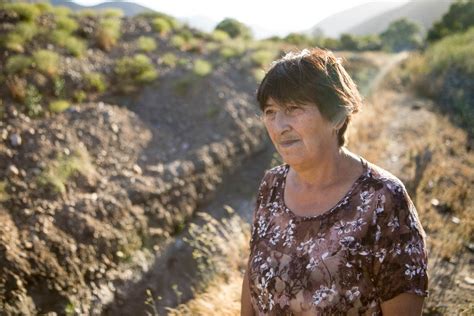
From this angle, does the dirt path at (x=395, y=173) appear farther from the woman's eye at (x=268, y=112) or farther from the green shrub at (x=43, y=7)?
the green shrub at (x=43, y=7)

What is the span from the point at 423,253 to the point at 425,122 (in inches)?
309

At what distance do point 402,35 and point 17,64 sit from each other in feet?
181

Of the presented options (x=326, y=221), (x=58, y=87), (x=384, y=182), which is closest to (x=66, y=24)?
(x=58, y=87)

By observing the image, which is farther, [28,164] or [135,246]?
[28,164]

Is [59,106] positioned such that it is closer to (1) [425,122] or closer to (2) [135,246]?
(2) [135,246]

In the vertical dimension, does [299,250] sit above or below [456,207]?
above

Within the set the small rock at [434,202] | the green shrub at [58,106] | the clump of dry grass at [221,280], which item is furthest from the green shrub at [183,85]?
the small rock at [434,202]

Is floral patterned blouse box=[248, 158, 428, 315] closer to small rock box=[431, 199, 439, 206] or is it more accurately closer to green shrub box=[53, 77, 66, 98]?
small rock box=[431, 199, 439, 206]

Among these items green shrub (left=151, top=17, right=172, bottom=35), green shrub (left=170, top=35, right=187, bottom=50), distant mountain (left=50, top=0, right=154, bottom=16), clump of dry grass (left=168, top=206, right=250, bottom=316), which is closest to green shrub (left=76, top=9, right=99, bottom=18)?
distant mountain (left=50, top=0, right=154, bottom=16)

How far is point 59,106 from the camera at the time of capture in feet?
23.7

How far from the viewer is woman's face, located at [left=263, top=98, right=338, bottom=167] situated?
167 centimetres

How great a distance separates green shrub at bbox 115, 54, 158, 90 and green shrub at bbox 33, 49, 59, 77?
4.46 feet

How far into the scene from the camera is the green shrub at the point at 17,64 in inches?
294

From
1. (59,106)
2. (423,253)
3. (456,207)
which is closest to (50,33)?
(59,106)
